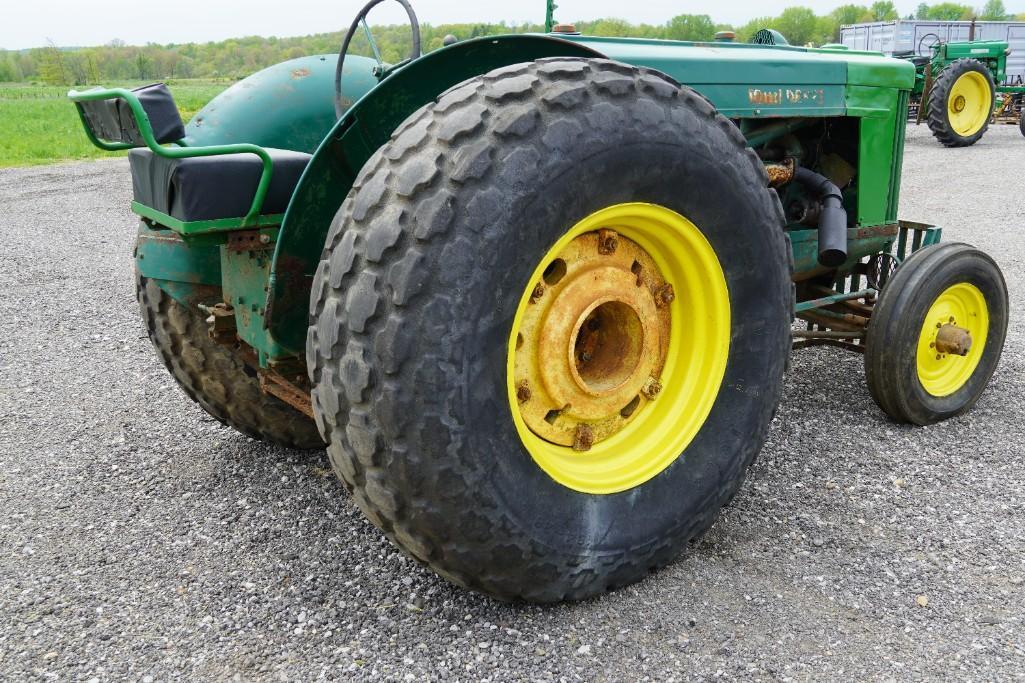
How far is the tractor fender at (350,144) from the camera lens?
2.19 metres

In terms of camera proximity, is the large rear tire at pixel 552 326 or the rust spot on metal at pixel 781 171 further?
the rust spot on metal at pixel 781 171

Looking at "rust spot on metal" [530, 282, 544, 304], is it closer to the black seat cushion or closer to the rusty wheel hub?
the rusty wheel hub

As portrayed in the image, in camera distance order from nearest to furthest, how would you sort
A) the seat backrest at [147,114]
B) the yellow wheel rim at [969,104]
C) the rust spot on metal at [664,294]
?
the seat backrest at [147,114]
the rust spot on metal at [664,294]
the yellow wheel rim at [969,104]

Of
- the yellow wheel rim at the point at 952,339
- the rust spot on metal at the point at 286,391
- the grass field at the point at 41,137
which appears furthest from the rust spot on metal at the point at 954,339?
the grass field at the point at 41,137

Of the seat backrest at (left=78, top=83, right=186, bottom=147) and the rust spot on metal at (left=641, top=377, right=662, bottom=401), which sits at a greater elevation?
the seat backrest at (left=78, top=83, right=186, bottom=147)

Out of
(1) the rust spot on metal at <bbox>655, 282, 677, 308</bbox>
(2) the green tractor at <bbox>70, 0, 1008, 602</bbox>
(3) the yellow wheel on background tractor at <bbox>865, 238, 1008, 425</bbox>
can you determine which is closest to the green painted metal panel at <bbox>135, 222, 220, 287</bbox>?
(2) the green tractor at <bbox>70, 0, 1008, 602</bbox>

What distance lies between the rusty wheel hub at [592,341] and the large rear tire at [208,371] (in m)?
1.27

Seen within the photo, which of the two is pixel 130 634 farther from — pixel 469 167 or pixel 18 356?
pixel 18 356

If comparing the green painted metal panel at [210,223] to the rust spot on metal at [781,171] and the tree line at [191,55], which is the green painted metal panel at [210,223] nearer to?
the rust spot on metal at [781,171]

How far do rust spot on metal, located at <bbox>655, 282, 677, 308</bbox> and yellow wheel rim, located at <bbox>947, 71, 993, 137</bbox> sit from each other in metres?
13.8

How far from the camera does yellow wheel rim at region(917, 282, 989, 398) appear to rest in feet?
11.6

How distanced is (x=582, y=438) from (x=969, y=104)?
14922 millimetres

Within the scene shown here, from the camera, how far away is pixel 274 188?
2297 millimetres

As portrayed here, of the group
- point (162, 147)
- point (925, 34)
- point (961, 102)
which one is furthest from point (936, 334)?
point (925, 34)
